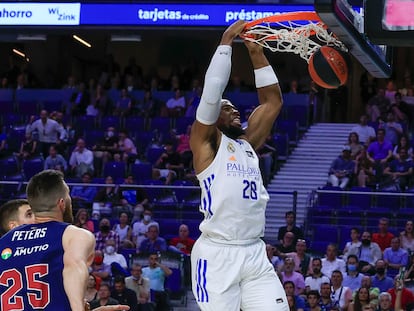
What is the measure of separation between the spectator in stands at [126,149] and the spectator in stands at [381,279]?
20.8 feet

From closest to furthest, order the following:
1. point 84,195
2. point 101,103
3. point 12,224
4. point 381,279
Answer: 1. point 12,224
2. point 381,279
3. point 84,195
4. point 101,103

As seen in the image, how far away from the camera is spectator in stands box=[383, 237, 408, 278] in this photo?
1465cm

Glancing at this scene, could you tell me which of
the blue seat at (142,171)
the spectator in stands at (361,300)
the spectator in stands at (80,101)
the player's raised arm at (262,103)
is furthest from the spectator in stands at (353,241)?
the spectator in stands at (80,101)

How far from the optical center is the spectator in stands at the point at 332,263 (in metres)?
14.2

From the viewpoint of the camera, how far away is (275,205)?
17500 mm

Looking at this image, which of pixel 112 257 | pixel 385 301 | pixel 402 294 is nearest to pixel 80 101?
pixel 112 257

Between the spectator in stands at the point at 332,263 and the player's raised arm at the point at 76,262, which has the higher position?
the player's raised arm at the point at 76,262

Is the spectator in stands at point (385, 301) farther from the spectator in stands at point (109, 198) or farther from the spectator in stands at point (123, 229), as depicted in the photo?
the spectator in stands at point (109, 198)

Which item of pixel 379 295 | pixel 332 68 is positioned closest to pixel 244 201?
pixel 332 68

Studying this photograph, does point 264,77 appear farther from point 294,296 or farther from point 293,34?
point 294,296

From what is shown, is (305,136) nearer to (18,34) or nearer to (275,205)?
(275,205)

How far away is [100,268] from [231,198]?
26.8 feet

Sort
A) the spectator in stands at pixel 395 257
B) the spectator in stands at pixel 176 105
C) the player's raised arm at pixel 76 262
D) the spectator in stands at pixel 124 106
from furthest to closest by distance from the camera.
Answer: the spectator in stands at pixel 124 106
the spectator in stands at pixel 176 105
the spectator in stands at pixel 395 257
the player's raised arm at pixel 76 262

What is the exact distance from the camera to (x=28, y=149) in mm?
19719
